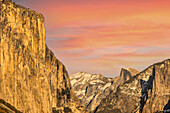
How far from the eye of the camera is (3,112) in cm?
12362

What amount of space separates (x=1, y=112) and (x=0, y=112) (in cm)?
114

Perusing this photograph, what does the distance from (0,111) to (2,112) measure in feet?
2.13

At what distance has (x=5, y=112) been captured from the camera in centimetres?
12612

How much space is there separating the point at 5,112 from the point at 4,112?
1.45 m

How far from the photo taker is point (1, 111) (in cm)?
12412

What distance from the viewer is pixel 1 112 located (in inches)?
4823

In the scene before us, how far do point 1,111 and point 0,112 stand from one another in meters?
2.76

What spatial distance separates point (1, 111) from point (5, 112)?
2.21 meters

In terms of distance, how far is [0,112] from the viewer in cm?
12138

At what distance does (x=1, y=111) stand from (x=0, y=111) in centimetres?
114

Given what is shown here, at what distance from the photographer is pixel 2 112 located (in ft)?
404

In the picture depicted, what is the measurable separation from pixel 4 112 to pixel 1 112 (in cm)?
225

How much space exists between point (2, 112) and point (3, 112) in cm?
43
